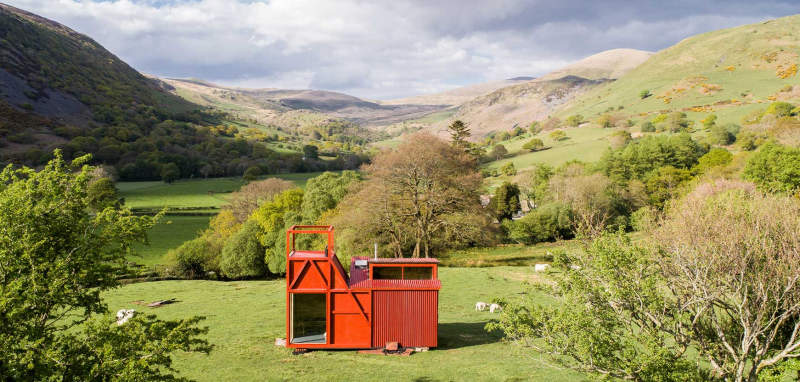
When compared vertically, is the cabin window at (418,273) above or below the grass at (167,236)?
above

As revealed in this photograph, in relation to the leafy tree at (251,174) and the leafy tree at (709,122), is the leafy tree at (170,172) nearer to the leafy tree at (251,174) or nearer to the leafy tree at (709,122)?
the leafy tree at (251,174)

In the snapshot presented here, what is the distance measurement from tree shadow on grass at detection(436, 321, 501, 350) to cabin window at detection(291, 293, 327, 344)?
5.57 meters

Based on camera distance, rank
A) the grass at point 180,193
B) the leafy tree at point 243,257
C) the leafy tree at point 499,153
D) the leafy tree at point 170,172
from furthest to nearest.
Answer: the leafy tree at point 499,153
the leafy tree at point 170,172
the grass at point 180,193
the leafy tree at point 243,257

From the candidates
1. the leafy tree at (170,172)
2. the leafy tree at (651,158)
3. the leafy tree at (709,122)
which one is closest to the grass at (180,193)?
the leafy tree at (170,172)

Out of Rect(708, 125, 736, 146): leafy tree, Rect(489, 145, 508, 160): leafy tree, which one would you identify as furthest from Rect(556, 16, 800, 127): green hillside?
Rect(489, 145, 508, 160): leafy tree

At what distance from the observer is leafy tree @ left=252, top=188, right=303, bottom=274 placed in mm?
47312

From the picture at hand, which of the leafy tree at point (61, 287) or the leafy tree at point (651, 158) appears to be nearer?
the leafy tree at point (61, 287)

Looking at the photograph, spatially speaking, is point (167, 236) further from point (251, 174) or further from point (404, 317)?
point (404, 317)

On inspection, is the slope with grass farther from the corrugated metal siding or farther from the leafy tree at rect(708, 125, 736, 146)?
the corrugated metal siding

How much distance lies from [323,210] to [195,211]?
144ft

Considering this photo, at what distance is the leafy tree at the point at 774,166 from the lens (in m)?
52.0

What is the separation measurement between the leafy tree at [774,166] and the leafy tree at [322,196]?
5052 centimetres

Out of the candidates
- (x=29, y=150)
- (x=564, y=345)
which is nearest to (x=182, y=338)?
(x=564, y=345)

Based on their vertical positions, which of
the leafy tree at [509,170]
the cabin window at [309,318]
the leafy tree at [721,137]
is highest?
the leafy tree at [721,137]
